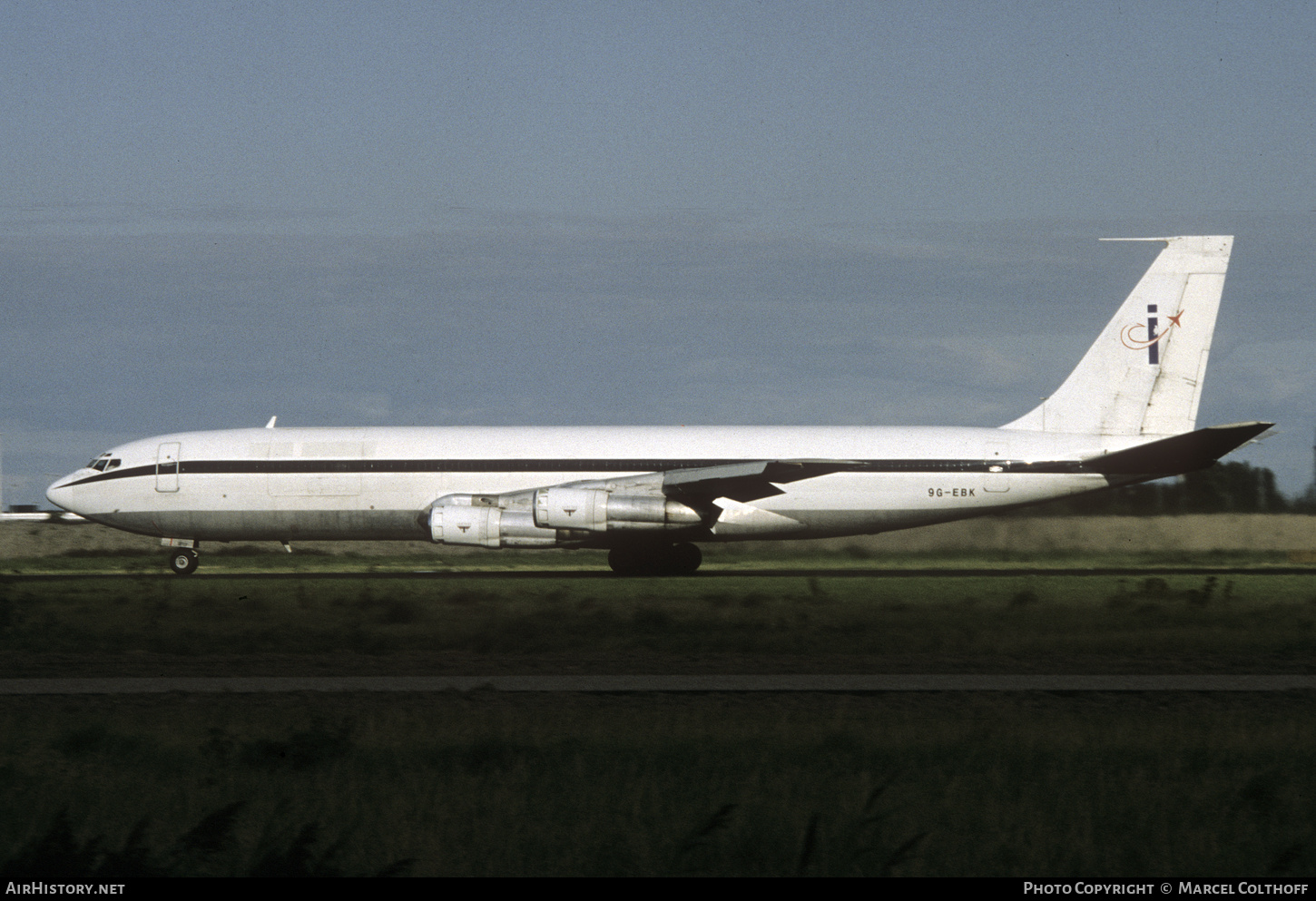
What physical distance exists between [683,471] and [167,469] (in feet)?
46.3

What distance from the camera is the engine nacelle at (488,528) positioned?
32812mm

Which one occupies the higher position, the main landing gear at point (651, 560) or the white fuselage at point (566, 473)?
the white fuselage at point (566, 473)

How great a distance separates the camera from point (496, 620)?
890 inches

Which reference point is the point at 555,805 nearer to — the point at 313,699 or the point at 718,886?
the point at 718,886

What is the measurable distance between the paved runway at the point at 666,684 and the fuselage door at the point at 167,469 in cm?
2007

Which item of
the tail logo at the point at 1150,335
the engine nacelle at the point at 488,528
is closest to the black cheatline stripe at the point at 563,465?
the engine nacelle at the point at 488,528

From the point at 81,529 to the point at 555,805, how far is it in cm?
4353

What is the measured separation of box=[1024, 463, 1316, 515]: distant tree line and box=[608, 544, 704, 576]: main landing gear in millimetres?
9573

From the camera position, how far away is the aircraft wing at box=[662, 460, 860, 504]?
107 ft

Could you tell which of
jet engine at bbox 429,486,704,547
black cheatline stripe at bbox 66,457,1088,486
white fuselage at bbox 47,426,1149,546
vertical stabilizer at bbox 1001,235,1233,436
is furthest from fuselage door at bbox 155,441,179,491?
vertical stabilizer at bbox 1001,235,1233,436

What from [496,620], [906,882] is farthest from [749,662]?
[906,882]

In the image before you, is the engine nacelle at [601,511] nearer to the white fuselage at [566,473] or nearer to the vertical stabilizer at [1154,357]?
the white fuselage at [566,473]

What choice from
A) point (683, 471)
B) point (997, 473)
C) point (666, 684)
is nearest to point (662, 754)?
point (666, 684)

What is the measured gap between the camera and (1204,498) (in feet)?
133
